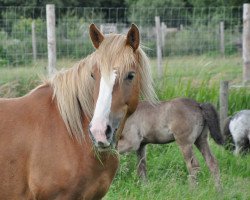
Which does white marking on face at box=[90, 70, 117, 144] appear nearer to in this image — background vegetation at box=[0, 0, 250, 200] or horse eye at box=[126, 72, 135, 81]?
horse eye at box=[126, 72, 135, 81]

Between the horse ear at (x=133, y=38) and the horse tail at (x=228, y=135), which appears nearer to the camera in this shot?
the horse ear at (x=133, y=38)

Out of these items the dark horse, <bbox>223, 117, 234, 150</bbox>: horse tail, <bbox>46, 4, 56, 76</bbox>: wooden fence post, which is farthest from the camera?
<bbox>46, 4, 56, 76</bbox>: wooden fence post

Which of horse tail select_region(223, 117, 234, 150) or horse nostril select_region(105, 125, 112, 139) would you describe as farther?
horse tail select_region(223, 117, 234, 150)

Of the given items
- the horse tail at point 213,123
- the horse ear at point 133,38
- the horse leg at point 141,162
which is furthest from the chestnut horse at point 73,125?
the horse tail at point 213,123

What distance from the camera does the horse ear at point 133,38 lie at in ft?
12.5

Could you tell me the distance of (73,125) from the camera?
3.80 metres

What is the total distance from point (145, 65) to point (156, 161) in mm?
3351

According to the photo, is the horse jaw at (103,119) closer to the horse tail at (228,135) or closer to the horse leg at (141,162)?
the horse leg at (141,162)

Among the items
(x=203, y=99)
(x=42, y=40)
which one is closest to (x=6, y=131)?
(x=203, y=99)

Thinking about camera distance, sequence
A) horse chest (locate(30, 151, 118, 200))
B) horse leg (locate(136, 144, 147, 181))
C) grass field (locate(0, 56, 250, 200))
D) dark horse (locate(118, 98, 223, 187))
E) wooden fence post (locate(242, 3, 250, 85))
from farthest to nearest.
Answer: wooden fence post (locate(242, 3, 250, 85)) → dark horse (locate(118, 98, 223, 187)) → horse leg (locate(136, 144, 147, 181)) → grass field (locate(0, 56, 250, 200)) → horse chest (locate(30, 151, 118, 200))

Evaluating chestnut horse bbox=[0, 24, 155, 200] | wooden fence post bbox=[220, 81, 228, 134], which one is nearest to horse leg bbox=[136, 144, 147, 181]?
wooden fence post bbox=[220, 81, 228, 134]

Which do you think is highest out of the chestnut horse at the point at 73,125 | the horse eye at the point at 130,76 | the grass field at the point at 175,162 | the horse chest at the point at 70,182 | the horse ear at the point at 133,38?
the horse ear at the point at 133,38

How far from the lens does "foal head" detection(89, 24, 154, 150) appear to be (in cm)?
345

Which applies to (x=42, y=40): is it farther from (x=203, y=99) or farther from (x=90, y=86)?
(x=90, y=86)
